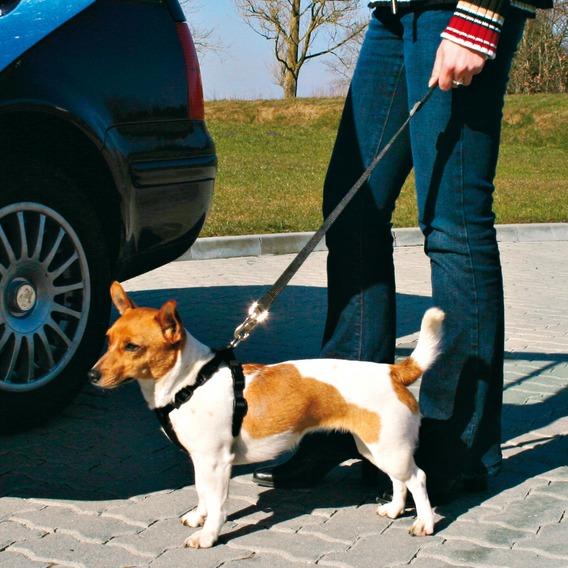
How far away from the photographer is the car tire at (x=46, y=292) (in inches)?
150

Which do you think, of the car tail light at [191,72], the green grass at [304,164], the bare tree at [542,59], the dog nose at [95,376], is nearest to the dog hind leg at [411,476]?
the dog nose at [95,376]

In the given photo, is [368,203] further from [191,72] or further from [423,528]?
[191,72]

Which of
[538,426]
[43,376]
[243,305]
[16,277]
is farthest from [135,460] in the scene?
[243,305]

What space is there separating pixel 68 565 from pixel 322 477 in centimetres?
99

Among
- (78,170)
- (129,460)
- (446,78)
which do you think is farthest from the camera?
(78,170)

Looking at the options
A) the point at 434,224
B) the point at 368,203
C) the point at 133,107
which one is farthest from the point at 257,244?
the point at 434,224

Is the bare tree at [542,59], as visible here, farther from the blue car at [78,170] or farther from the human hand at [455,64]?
the human hand at [455,64]

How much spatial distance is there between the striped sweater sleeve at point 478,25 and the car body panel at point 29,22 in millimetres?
1591

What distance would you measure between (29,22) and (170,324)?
59.2 inches

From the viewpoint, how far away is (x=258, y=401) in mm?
3061

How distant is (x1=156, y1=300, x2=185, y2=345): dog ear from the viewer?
291 centimetres

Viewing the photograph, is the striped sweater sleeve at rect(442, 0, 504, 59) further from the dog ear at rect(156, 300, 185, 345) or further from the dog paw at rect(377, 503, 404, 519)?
the dog paw at rect(377, 503, 404, 519)

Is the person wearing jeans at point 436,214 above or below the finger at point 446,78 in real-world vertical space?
below

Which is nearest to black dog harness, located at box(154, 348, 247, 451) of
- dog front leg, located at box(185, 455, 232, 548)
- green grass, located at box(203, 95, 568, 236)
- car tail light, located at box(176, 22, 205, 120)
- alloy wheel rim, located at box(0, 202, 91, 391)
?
dog front leg, located at box(185, 455, 232, 548)
